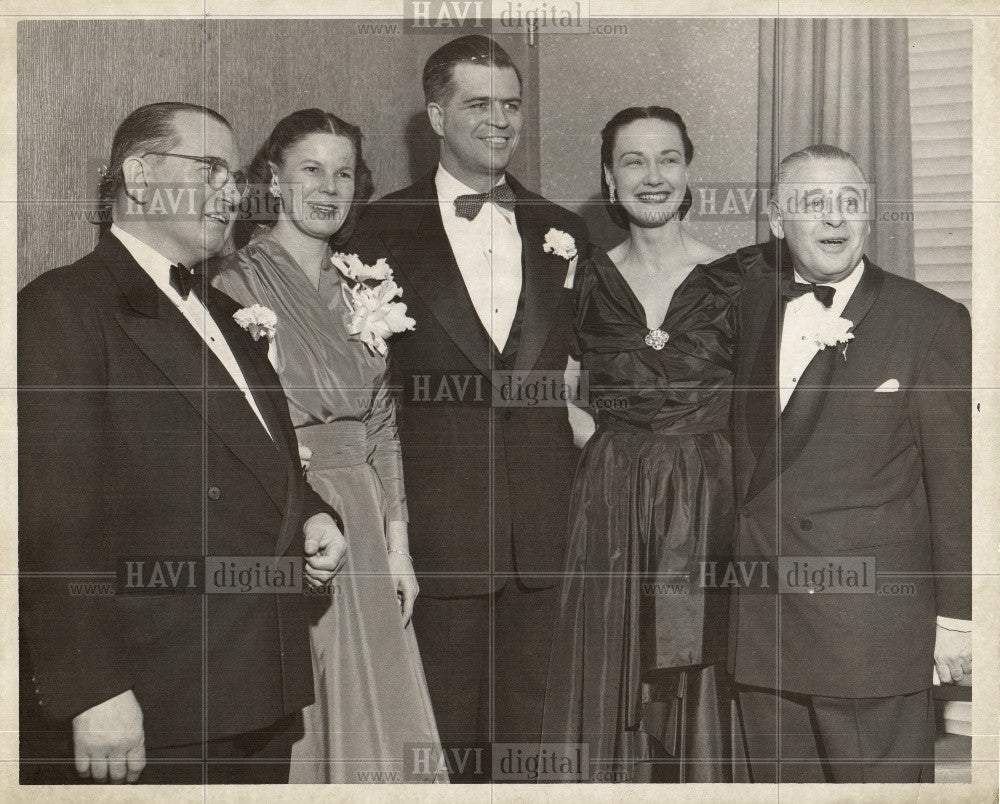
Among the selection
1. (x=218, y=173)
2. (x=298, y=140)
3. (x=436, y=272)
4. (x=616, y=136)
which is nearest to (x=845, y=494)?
(x=616, y=136)

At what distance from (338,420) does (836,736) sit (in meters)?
1.57

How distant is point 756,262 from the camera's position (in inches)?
115

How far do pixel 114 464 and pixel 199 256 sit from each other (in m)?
0.58

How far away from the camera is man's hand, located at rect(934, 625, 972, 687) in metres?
2.95

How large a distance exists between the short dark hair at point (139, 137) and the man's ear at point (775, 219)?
4.69 feet

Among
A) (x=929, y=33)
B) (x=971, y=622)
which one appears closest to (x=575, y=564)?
(x=971, y=622)

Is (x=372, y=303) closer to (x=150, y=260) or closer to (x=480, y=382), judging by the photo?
(x=480, y=382)

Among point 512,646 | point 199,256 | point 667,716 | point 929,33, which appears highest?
point 929,33

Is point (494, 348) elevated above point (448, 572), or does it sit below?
above

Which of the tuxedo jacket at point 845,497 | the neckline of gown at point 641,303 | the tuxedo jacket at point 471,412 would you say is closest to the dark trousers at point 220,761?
the tuxedo jacket at point 471,412

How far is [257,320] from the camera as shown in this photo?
2.85m

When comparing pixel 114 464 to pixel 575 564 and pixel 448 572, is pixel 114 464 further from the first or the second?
pixel 575 564

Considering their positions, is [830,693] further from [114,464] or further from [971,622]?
[114,464]

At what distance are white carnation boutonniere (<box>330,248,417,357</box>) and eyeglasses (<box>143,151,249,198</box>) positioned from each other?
0.29m
